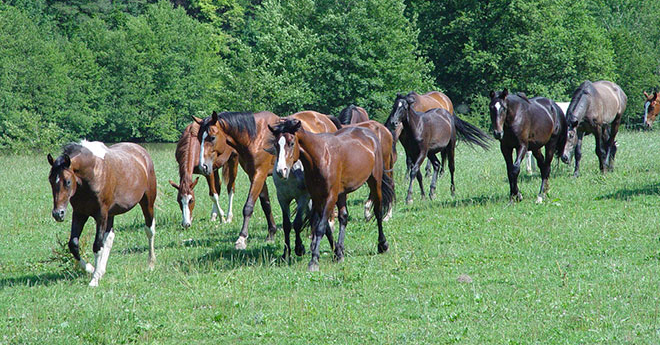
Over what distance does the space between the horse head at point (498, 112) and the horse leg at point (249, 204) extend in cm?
449

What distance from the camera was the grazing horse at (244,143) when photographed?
1102cm

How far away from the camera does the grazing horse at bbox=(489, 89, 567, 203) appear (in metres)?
13.3

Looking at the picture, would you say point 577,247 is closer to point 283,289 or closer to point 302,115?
point 283,289

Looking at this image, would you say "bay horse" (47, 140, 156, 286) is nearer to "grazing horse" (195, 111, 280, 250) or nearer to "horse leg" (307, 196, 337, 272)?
"grazing horse" (195, 111, 280, 250)

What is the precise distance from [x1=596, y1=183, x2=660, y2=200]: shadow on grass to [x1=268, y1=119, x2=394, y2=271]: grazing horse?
5.43 meters

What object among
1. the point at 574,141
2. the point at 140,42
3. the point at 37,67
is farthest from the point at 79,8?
the point at 574,141

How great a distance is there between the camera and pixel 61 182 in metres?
8.32

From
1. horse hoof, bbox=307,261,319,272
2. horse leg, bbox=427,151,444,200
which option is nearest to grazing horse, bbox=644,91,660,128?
horse leg, bbox=427,151,444,200

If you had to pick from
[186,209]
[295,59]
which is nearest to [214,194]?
[186,209]

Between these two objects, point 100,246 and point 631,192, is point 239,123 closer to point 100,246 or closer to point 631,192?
point 100,246

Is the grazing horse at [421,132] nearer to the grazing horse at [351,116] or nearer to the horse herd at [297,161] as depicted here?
the horse herd at [297,161]

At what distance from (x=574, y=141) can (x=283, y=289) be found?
11.5m

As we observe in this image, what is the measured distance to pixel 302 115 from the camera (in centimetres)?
1297

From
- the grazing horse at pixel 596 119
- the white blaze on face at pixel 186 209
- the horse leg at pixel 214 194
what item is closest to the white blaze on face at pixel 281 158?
the white blaze on face at pixel 186 209
